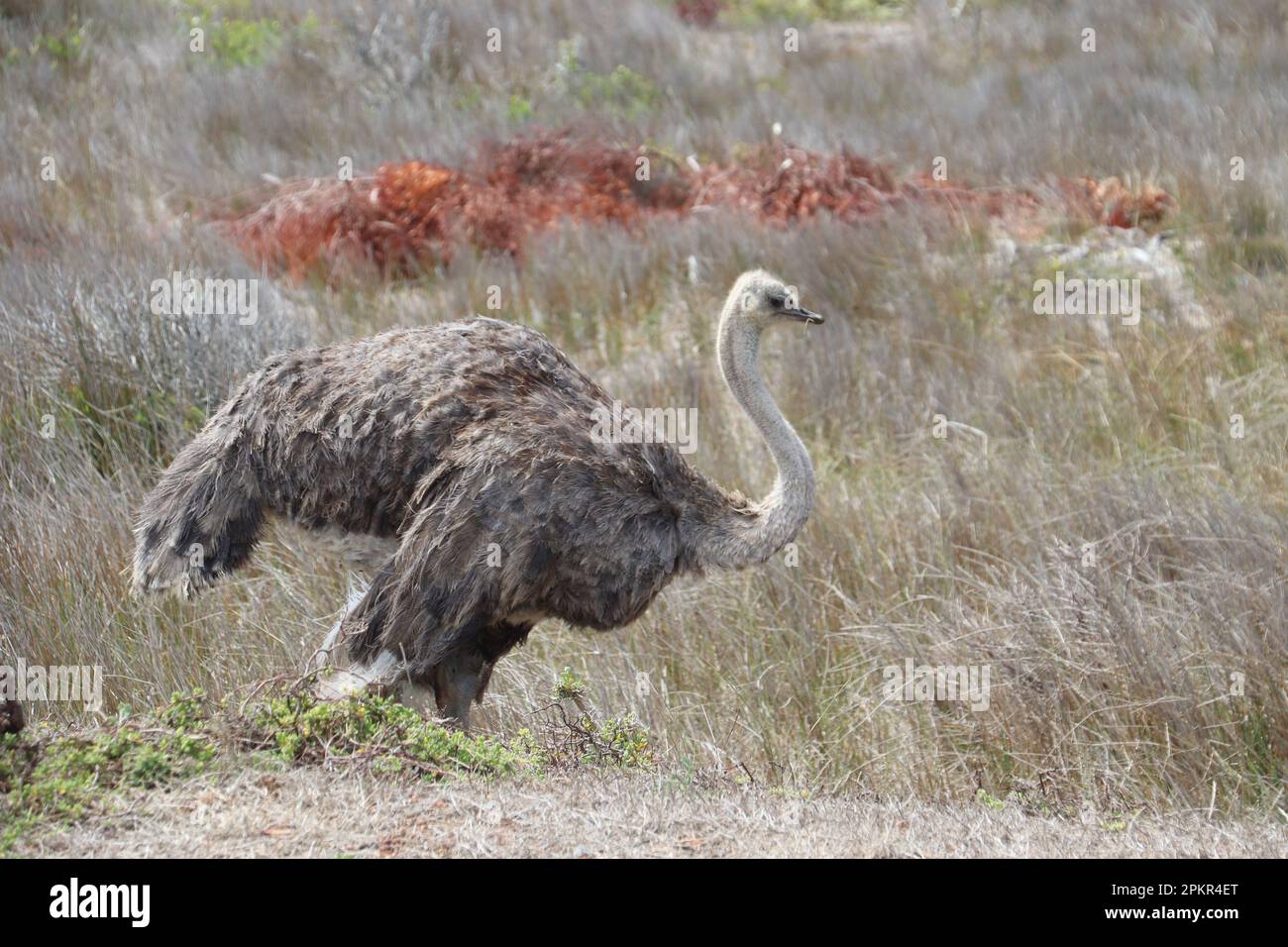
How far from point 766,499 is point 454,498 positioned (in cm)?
103

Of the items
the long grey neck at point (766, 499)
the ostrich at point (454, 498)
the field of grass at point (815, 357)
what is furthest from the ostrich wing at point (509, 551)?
the field of grass at point (815, 357)

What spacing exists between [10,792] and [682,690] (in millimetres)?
2754

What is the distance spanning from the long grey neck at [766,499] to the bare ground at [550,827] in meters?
0.96

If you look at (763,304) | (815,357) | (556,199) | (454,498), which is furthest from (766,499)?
(556,199)

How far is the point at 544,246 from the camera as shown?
10062mm

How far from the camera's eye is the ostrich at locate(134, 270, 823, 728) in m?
4.48

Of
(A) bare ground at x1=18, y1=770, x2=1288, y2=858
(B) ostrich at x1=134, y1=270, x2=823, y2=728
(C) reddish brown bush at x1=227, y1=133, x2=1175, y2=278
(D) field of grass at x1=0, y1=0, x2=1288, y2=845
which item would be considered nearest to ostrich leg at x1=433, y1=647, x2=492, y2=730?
(B) ostrich at x1=134, y1=270, x2=823, y2=728

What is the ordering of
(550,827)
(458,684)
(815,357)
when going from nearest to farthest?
(550,827) < (458,684) < (815,357)

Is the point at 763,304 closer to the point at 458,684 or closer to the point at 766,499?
the point at 766,499

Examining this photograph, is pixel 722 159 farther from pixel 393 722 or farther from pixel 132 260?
pixel 393 722

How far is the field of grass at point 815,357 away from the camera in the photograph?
17.6 ft

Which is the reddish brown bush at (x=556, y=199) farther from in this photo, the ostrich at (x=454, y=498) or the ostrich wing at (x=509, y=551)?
the ostrich wing at (x=509, y=551)

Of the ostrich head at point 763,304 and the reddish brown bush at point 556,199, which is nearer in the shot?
the ostrich head at point 763,304

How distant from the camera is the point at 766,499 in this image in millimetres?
4938
